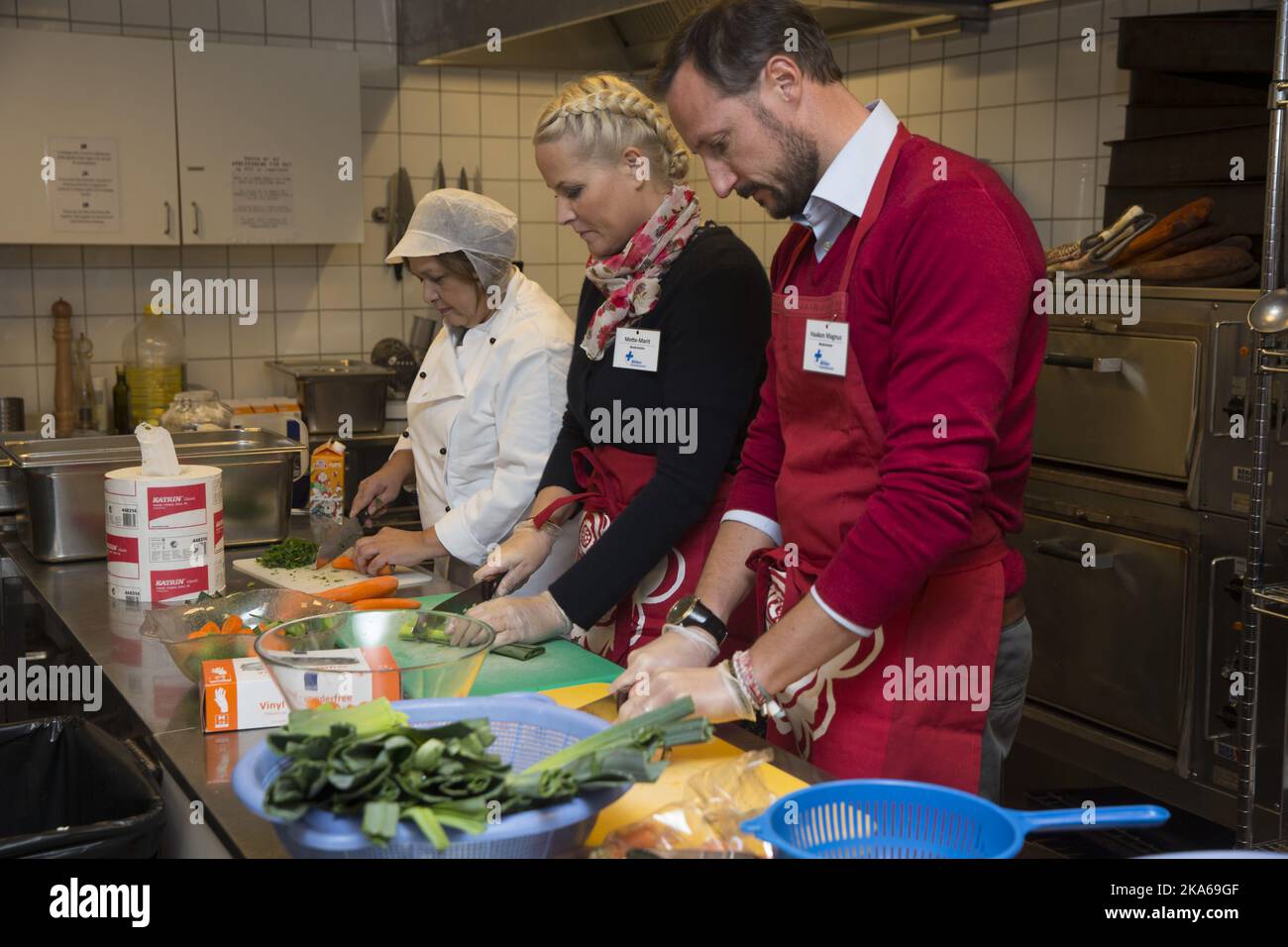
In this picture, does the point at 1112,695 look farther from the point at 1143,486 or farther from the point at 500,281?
the point at 500,281

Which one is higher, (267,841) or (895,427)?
(895,427)

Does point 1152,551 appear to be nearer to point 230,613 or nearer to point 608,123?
point 608,123

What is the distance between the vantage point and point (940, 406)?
4.38 feet

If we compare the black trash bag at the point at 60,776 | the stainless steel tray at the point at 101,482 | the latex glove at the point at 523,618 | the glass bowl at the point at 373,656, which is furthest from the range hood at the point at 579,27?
the black trash bag at the point at 60,776

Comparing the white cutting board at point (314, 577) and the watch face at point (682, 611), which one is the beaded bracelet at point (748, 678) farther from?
the white cutting board at point (314, 577)

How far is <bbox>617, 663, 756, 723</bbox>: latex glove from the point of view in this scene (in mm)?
1317

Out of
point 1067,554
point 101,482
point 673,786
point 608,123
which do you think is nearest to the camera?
point 673,786

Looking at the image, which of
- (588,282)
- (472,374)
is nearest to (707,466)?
(588,282)

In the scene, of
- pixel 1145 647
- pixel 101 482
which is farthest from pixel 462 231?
pixel 1145 647

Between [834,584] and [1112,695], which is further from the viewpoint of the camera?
[1112,695]

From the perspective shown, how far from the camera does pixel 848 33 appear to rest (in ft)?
12.2

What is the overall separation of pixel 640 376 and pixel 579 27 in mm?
2460

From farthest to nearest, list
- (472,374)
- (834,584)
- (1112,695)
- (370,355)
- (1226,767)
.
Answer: (370,355)
(1112,695)
(1226,767)
(472,374)
(834,584)

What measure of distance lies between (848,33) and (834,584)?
2.75m
